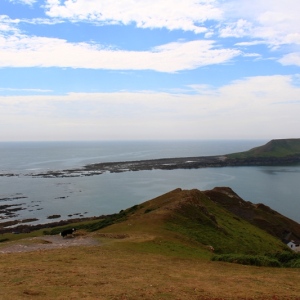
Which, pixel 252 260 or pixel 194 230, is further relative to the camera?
pixel 194 230

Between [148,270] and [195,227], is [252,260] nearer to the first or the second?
[148,270]

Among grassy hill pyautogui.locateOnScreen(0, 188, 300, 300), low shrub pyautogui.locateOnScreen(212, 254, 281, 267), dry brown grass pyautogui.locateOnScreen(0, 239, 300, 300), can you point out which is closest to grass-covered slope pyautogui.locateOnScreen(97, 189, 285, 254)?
grassy hill pyautogui.locateOnScreen(0, 188, 300, 300)

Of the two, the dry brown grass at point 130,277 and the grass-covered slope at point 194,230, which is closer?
the dry brown grass at point 130,277

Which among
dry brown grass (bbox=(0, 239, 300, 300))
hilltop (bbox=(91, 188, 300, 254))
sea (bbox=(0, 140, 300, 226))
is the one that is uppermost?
dry brown grass (bbox=(0, 239, 300, 300))

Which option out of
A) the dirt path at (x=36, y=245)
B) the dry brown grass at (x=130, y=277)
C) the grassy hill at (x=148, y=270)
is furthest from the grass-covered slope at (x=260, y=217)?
the dry brown grass at (x=130, y=277)

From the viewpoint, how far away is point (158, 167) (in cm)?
18112

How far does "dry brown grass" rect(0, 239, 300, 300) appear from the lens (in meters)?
14.4

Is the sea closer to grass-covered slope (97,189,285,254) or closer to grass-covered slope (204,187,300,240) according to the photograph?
grass-covered slope (204,187,300,240)

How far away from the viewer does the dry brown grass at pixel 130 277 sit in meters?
14.4

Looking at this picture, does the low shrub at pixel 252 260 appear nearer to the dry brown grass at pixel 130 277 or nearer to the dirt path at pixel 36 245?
the dry brown grass at pixel 130 277

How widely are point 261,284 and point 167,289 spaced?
210 inches

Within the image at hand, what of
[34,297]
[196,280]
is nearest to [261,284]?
[196,280]

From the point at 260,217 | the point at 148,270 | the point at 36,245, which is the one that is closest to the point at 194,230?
the point at 36,245

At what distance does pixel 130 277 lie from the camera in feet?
56.4
